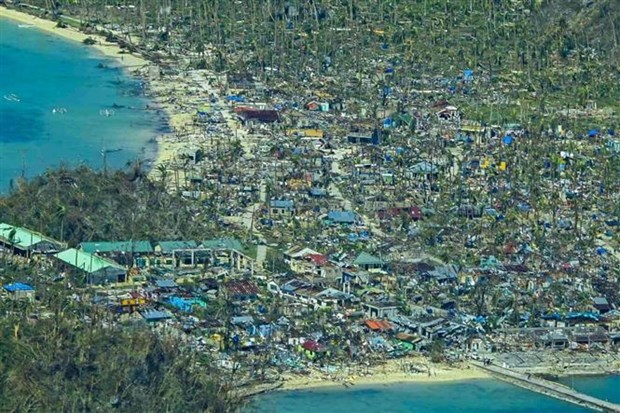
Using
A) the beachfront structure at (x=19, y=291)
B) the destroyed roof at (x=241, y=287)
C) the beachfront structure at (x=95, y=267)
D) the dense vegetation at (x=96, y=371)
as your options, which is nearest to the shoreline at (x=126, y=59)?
the beachfront structure at (x=95, y=267)

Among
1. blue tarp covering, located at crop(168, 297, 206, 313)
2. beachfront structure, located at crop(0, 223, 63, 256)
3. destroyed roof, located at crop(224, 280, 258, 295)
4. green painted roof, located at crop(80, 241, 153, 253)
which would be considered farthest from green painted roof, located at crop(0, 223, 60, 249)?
destroyed roof, located at crop(224, 280, 258, 295)

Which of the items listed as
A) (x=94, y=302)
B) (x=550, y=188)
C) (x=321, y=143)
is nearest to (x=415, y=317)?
(x=94, y=302)

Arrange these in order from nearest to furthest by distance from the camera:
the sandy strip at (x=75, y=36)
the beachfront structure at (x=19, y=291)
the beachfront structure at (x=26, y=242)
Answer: the beachfront structure at (x=19, y=291)
the beachfront structure at (x=26, y=242)
the sandy strip at (x=75, y=36)

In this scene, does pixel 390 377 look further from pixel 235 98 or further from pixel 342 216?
pixel 235 98

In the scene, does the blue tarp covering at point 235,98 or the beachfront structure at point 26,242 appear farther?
the blue tarp covering at point 235,98

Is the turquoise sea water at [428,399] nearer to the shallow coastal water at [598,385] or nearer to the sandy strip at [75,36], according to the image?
the shallow coastal water at [598,385]

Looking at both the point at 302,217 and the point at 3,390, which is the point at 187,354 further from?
the point at 302,217

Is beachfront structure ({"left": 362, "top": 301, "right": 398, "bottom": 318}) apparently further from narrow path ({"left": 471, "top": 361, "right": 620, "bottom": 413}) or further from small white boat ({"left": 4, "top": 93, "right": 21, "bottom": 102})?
small white boat ({"left": 4, "top": 93, "right": 21, "bottom": 102})
